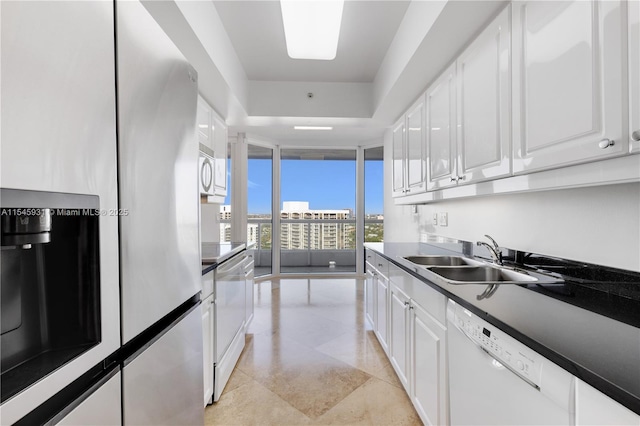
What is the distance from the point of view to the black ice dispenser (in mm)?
466

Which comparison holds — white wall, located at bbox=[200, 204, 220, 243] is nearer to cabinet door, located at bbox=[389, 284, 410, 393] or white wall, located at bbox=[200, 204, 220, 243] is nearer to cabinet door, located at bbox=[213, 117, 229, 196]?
cabinet door, located at bbox=[213, 117, 229, 196]

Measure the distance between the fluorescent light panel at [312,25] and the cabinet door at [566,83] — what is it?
2.92ft

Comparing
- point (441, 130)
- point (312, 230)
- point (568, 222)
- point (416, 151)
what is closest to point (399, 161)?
point (416, 151)

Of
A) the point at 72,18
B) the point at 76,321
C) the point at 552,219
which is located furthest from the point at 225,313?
the point at 552,219

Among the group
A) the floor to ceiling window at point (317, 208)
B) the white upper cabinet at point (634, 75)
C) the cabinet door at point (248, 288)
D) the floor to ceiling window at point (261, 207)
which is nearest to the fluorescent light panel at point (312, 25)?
the white upper cabinet at point (634, 75)

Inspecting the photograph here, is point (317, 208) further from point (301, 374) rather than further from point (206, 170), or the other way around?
point (301, 374)

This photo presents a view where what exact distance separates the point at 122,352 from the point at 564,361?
1030mm

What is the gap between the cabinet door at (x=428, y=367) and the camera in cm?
142

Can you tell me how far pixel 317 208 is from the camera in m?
5.47

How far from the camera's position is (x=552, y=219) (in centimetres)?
151

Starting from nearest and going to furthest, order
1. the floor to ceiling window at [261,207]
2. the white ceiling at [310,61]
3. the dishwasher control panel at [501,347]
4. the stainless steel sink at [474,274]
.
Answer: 1. the dishwasher control panel at [501,347]
2. the stainless steel sink at [474,274]
3. the white ceiling at [310,61]
4. the floor to ceiling window at [261,207]

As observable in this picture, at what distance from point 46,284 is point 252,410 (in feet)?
5.69

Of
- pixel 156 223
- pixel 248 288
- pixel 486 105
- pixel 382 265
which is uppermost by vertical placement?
pixel 486 105

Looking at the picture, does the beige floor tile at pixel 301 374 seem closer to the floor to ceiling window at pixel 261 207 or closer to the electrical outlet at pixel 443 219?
the electrical outlet at pixel 443 219
